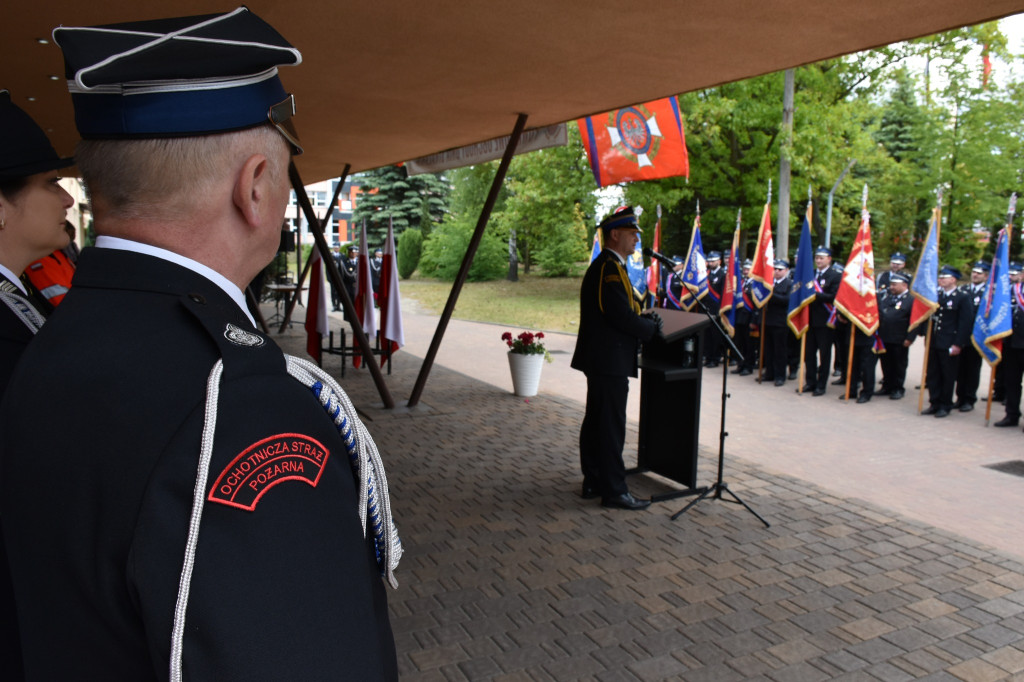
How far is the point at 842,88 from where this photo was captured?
21359mm

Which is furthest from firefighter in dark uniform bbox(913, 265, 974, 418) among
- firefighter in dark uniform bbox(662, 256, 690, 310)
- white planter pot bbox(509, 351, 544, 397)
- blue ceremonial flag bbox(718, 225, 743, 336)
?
white planter pot bbox(509, 351, 544, 397)

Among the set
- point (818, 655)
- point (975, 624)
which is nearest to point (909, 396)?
point (975, 624)

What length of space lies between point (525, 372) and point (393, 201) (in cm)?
3164

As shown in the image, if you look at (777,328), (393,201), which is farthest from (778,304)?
(393,201)

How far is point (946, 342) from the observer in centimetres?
963

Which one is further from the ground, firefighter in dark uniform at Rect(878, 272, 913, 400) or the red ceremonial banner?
the red ceremonial banner

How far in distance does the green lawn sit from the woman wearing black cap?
48.1 feet

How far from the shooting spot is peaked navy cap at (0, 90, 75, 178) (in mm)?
1855

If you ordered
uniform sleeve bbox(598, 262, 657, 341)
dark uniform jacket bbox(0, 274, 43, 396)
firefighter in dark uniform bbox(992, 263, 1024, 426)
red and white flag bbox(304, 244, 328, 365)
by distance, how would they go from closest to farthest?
dark uniform jacket bbox(0, 274, 43, 396) → uniform sleeve bbox(598, 262, 657, 341) → firefighter in dark uniform bbox(992, 263, 1024, 426) → red and white flag bbox(304, 244, 328, 365)

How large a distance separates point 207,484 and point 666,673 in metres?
3.02

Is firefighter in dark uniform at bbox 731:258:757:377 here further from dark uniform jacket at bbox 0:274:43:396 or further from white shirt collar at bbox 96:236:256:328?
white shirt collar at bbox 96:236:256:328

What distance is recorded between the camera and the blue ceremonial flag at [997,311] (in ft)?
29.0

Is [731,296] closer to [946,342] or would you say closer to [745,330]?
[745,330]

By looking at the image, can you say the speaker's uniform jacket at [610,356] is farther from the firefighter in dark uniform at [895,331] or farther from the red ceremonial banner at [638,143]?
the firefighter in dark uniform at [895,331]
